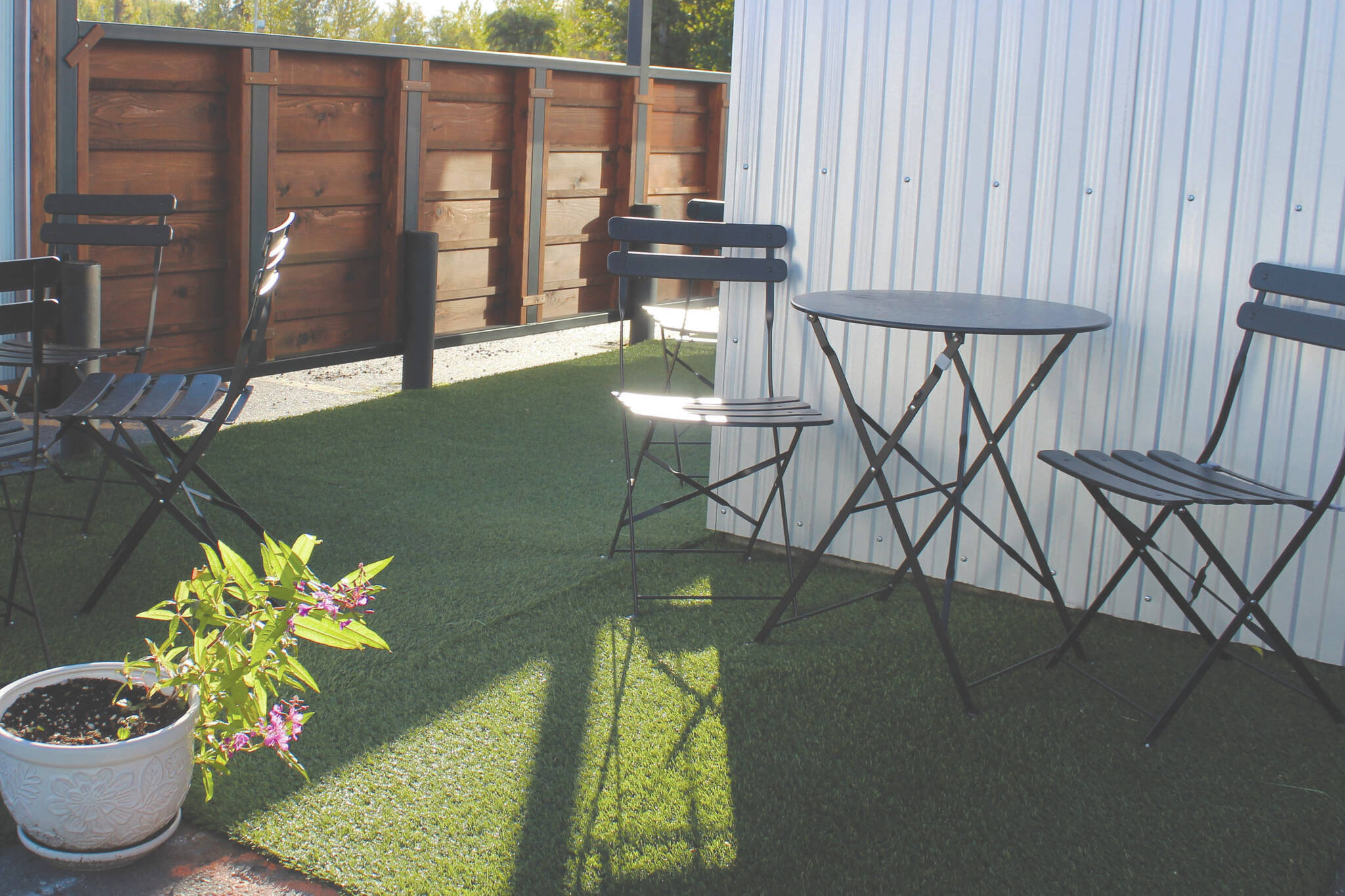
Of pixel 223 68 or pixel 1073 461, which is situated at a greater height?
pixel 223 68

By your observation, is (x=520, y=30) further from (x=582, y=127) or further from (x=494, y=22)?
(x=582, y=127)

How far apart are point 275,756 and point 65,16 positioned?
3.77 meters

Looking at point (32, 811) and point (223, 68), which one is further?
point (223, 68)

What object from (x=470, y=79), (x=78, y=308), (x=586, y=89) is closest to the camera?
(x=78, y=308)

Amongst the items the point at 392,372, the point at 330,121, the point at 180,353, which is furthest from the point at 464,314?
the point at 180,353

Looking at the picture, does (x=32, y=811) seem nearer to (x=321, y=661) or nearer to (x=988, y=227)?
(x=321, y=661)

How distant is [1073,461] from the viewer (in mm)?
2939

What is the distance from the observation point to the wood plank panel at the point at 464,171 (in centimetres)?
703

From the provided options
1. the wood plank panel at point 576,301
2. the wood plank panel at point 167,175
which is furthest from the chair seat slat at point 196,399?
the wood plank panel at point 576,301

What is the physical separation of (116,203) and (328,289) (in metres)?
2.00

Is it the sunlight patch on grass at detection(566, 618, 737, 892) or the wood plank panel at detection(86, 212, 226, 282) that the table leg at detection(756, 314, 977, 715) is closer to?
the sunlight patch on grass at detection(566, 618, 737, 892)

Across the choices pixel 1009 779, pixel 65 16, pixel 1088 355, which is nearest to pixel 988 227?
pixel 1088 355

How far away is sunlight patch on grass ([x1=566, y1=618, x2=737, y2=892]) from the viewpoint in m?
2.26

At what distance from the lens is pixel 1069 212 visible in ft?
10.9
